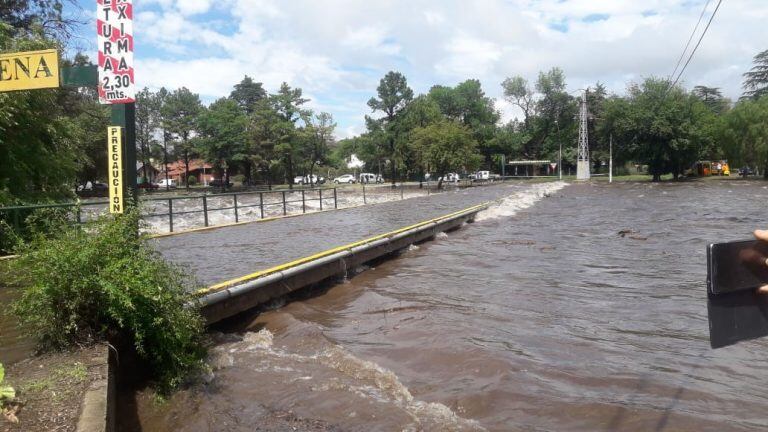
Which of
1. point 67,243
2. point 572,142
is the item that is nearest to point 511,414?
point 67,243

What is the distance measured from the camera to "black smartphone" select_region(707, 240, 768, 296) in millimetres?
1932

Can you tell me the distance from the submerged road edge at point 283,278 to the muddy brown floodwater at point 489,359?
0.93 ft

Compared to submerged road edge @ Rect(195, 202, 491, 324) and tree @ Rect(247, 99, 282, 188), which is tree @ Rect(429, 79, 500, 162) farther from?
submerged road edge @ Rect(195, 202, 491, 324)

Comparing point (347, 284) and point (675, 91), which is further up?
point (675, 91)

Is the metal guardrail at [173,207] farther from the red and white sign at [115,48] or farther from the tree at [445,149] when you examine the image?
the tree at [445,149]

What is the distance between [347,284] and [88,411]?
20.4 feet

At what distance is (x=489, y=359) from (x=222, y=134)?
6229 cm

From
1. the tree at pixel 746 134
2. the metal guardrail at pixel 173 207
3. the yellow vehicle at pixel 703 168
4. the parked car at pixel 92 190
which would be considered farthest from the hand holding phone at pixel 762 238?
the yellow vehicle at pixel 703 168

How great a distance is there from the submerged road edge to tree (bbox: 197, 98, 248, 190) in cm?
5422

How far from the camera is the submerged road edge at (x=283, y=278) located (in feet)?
20.7

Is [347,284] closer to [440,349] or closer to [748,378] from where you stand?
[440,349]

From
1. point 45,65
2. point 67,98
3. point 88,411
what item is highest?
point 67,98

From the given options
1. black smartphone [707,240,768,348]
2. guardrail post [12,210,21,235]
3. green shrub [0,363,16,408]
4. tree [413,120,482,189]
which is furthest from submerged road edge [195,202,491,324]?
tree [413,120,482,189]

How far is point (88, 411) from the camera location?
3.28 m
